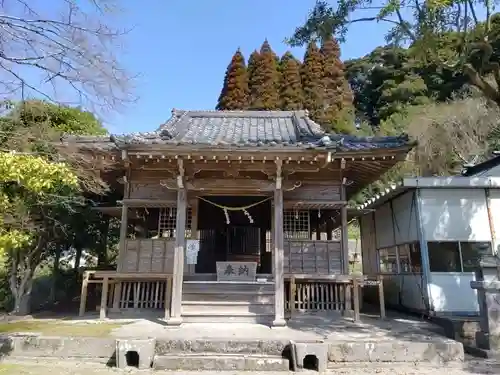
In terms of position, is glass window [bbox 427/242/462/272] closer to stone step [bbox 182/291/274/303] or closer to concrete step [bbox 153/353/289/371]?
stone step [bbox 182/291/274/303]

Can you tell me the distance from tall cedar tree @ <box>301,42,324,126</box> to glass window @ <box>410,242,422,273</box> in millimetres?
21882

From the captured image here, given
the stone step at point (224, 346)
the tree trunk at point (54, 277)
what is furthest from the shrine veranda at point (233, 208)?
the tree trunk at point (54, 277)

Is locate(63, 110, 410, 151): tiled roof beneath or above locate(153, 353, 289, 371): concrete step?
above

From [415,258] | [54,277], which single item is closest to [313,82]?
[415,258]

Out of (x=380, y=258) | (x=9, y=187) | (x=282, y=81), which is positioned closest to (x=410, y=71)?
(x=282, y=81)

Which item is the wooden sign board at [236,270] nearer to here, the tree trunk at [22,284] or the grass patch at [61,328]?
the grass patch at [61,328]

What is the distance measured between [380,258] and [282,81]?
2479 cm

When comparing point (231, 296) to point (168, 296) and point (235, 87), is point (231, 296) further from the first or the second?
point (235, 87)

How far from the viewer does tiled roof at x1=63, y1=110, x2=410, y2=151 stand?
24.5 ft

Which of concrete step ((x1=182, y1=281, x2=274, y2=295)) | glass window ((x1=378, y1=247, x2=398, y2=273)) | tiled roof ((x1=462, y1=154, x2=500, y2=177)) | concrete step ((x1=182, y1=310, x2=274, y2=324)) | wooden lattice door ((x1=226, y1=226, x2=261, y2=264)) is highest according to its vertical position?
tiled roof ((x1=462, y1=154, x2=500, y2=177))

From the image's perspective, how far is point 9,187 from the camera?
8.57m

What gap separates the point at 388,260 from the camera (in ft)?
37.9

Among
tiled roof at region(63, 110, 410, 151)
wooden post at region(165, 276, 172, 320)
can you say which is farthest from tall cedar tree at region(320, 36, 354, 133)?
wooden post at region(165, 276, 172, 320)

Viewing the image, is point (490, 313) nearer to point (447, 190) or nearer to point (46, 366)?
point (447, 190)
